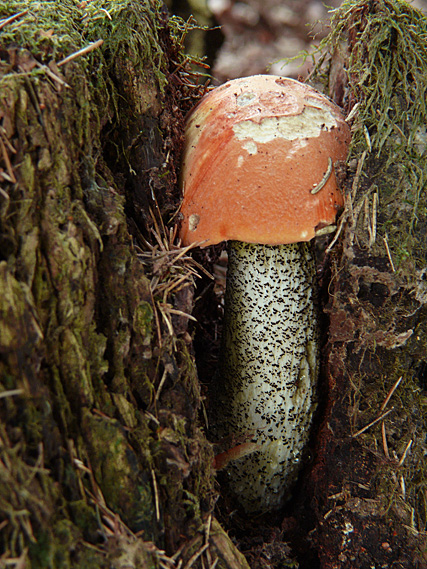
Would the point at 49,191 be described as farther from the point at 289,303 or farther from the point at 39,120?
the point at 289,303

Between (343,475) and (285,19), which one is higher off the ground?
(285,19)

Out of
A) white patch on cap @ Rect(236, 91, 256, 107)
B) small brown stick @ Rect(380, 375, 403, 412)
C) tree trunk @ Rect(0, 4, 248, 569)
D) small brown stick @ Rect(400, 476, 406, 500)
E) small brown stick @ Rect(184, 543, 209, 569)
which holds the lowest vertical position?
small brown stick @ Rect(400, 476, 406, 500)

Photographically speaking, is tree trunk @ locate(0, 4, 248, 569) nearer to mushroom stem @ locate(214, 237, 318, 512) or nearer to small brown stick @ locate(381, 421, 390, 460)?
mushroom stem @ locate(214, 237, 318, 512)

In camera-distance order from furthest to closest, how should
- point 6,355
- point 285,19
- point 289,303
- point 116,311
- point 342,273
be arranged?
point 285,19, point 289,303, point 342,273, point 116,311, point 6,355

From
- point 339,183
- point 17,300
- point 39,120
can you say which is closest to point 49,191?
point 39,120

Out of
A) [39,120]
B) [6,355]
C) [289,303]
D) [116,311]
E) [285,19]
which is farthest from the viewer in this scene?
[285,19]

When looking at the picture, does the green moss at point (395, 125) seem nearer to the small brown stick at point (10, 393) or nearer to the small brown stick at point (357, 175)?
the small brown stick at point (357, 175)

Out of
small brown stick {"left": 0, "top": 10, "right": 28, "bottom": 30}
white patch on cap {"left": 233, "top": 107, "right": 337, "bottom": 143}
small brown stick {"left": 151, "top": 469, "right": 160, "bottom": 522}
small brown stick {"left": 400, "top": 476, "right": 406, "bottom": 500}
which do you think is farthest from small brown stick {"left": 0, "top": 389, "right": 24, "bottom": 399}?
small brown stick {"left": 400, "top": 476, "right": 406, "bottom": 500}
